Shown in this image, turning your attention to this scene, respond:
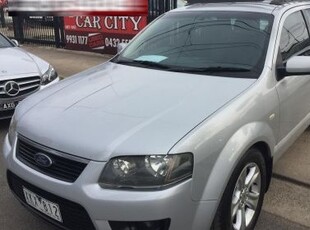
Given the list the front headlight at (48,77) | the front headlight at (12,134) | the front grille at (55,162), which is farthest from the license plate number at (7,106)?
the front grille at (55,162)

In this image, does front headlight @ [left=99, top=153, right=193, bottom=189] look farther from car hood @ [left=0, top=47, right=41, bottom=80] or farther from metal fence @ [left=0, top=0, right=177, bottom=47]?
metal fence @ [left=0, top=0, right=177, bottom=47]

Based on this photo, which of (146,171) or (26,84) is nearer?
(146,171)

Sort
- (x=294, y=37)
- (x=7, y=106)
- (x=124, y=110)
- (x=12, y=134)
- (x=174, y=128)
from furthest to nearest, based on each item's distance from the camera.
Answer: (x=7, y=106) < (x=294, y=37) < (x=12, y=134) < (x=124, y=110) < (x=174, y=128)

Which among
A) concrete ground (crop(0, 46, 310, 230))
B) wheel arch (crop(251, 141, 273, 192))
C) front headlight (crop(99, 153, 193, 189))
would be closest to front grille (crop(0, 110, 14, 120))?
concrete ground (crop(0, 46, 310, 230))

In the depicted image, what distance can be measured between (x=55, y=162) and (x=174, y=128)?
2.42 feet

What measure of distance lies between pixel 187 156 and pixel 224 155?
0.29 meters

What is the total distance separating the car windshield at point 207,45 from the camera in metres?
3.32

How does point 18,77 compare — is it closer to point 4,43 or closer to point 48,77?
point 48,77

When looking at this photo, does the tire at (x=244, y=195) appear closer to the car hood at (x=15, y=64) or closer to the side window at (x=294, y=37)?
the side window at (x=294, y=37)

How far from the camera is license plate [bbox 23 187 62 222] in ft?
8.43

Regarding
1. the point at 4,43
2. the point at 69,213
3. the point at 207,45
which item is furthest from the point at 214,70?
the point at 4,43

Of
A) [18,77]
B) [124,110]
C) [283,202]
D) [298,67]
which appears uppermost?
[298,67]

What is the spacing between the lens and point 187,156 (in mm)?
2350

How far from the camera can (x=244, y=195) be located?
2867mm
